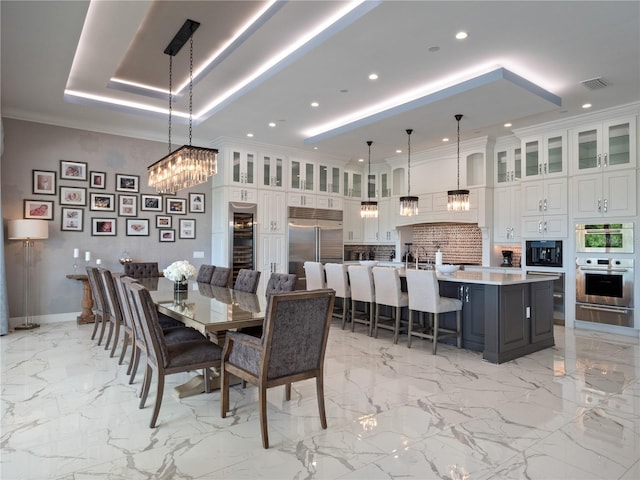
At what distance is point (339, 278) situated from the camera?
5801 mm

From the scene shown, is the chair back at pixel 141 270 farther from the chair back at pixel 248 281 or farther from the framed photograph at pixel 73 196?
the chair back at pixel 248 281

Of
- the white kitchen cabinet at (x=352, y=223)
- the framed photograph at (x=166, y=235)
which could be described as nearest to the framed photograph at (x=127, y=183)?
the framed photograph at (x=166, y=235)

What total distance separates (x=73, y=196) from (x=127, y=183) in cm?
80

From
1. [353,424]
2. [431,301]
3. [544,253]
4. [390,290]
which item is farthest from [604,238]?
[353,424]

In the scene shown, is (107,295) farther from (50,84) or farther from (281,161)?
(281,161)

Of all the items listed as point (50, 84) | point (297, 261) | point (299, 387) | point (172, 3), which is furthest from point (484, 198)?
point (50, 84)

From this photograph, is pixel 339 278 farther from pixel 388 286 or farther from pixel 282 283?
pixel 282 283

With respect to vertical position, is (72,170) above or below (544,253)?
above

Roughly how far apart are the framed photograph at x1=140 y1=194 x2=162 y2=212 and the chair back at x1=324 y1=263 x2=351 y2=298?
10.4ft

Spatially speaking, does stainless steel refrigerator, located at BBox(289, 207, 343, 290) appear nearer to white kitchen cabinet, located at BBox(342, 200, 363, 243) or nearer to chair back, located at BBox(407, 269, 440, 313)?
white kitchen cabinet, located at BBox(342, 200, 363, 243)

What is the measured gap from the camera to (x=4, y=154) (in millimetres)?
5621

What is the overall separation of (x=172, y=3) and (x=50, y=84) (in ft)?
7.31

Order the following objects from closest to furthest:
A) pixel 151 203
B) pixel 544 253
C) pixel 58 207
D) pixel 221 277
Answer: pixel 221 277
pixel 58 207
pixel 544 253
pixel 151 203

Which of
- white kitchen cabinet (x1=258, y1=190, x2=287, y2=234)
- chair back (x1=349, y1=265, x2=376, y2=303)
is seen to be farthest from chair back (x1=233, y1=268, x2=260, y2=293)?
white kitchen cabinet (x1=258, y1=190, x2=287, y2=234)
